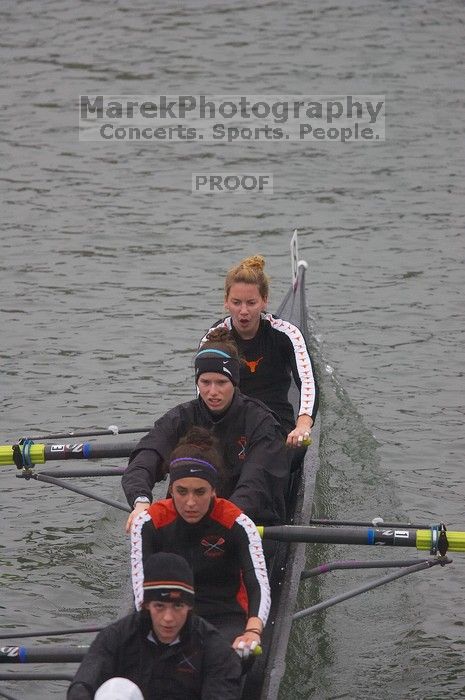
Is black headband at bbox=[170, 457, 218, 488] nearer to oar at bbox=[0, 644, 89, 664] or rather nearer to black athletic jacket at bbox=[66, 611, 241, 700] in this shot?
black athletic jacket at bbox=[66, 611, 241, 700]

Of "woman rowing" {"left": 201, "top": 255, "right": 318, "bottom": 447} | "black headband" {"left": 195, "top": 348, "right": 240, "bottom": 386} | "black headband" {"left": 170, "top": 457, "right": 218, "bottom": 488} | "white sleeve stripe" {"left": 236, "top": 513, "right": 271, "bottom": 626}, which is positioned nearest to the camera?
"black headband" {"left": 170, "top": 457, "right": 218, "bottom": 488}

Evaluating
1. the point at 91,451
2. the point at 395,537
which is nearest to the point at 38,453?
the point at 91,451

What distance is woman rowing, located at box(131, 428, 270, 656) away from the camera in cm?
630

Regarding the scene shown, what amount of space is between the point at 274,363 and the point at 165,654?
11.4 feet

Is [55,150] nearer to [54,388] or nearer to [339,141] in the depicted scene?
[339,141]

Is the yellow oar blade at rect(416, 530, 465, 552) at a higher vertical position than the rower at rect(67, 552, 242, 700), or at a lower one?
higher

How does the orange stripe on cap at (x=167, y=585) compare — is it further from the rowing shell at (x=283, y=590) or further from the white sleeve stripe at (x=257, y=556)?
the rowing shell at (x=283, y=590)

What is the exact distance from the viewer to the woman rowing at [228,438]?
7297mm

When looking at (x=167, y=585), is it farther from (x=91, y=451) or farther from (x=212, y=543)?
(x=91, y=451)

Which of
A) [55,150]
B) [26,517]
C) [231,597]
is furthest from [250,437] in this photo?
[55,150]

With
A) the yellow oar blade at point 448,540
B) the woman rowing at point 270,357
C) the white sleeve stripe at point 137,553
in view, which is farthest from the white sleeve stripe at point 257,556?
the woman rowing at point 270,357

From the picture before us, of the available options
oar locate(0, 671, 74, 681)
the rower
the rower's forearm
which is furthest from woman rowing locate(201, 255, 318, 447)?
the rower

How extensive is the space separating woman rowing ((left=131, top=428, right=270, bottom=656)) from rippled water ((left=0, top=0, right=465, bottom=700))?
119 centimetres

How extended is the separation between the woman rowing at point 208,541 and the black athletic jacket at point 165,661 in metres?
0.54
